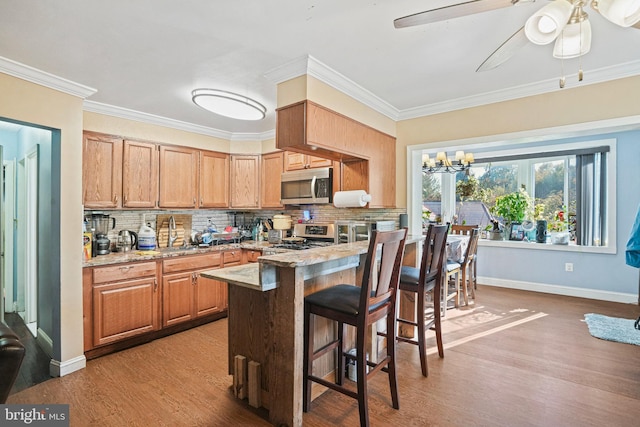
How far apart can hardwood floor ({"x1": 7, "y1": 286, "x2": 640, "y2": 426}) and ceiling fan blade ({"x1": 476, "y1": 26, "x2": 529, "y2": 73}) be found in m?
2.16

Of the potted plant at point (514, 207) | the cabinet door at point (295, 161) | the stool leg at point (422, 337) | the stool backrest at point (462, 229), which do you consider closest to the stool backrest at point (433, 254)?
the stool leg at point (422, 337)

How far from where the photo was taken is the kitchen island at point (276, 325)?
1841 millimetres

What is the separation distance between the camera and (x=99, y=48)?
212 cm

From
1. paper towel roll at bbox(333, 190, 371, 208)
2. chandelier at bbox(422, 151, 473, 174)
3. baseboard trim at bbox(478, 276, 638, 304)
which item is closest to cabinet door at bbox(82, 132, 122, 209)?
paper towel roll at bbox(333, 190, 371, 208)

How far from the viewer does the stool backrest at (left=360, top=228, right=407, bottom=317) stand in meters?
1.72

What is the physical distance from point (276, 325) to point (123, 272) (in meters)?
1.98

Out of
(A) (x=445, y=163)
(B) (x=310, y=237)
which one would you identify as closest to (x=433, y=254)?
(B) (x=310, y=237)

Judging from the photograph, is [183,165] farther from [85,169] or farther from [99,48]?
[99,48]

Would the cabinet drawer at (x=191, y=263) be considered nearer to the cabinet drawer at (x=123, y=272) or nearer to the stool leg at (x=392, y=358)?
the cabinet drawer at (x=123, y=272)

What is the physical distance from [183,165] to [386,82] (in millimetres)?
2618

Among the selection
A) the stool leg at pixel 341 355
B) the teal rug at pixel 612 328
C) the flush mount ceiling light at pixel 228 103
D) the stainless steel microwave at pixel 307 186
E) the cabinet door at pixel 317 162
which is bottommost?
the teal rug at pixel 612 328

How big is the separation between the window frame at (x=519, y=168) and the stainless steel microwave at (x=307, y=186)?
3.06 ft

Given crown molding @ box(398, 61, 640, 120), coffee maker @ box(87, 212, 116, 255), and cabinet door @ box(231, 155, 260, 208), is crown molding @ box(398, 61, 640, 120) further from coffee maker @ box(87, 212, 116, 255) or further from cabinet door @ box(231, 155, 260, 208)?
coffee maker @ box(87, 212, 116, 255)

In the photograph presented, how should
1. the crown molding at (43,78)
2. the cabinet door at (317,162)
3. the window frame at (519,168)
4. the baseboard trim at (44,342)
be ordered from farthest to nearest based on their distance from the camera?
1. the cabinet door at (317,162)
2. the window frame at (519,168)
3. the baseboard trim at (44,342)
4. the crown molding at (43,78)
